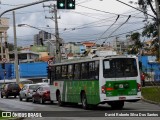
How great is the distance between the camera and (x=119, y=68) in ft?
79.8

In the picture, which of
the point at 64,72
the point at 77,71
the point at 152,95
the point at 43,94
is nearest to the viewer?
the point at 77,71

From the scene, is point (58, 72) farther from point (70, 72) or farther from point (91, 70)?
point (91, 70)

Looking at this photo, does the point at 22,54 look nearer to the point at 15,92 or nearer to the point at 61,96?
the point at 15,92

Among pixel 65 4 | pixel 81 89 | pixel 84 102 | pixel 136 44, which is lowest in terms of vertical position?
pixel 84 102

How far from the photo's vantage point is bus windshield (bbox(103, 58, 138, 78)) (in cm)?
2403

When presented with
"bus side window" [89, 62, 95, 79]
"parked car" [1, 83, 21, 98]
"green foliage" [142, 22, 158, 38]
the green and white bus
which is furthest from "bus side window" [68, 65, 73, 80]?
"parked car" [1, 83, 21, 98]

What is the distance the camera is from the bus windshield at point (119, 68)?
24031 millimetres

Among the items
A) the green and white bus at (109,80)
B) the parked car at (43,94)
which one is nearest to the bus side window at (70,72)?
the green and white bus at (109,80)

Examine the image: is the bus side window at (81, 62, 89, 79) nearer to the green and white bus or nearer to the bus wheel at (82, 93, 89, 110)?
the green and white bus

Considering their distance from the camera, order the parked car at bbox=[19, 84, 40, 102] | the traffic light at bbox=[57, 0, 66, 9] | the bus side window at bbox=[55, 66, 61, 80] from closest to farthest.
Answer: the traffic light at bbox=[57, 0, 66, 9] < the bus side window at bbox=[55, 66, 61, 80] < the parked car at bbox=[19, 84, 40, 102]

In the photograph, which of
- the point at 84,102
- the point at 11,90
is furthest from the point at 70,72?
the point at 11,90

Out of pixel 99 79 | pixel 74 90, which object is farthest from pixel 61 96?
pixel 99 79

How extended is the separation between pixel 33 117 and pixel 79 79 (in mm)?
6045

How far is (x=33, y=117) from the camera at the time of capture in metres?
21.0
